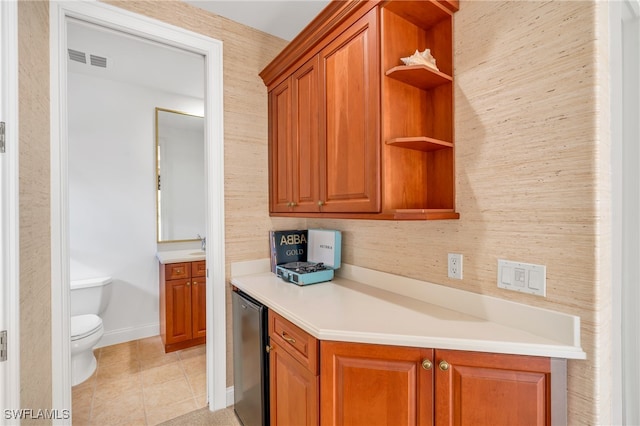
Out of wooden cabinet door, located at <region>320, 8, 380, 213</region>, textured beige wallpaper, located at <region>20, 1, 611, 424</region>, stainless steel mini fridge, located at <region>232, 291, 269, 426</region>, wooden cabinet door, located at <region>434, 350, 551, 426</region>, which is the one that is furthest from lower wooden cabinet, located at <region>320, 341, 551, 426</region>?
wooden cabinet door, located at <region>320, 8, 380, 213</region>

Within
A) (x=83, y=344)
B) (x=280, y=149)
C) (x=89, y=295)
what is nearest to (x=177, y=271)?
(x=89, y=295)

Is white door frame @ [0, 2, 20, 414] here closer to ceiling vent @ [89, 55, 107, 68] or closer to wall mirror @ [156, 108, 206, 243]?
ceiling vent @ [89, 55, 107, 68]

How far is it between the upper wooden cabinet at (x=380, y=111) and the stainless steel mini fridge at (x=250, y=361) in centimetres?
69

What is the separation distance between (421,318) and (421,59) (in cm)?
111

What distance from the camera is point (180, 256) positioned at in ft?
9.75

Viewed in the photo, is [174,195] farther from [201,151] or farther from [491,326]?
[491,326]

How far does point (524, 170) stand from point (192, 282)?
9.09ft

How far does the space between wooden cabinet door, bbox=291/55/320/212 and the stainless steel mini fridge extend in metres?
0.67

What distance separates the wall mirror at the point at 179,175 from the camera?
10.4 feet

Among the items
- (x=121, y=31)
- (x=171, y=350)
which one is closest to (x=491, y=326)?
(x=121, y=31)

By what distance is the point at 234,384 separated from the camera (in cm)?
204

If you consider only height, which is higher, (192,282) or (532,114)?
(532,114)

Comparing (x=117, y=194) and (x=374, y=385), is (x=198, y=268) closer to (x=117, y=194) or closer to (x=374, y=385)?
(x=117, y=194)

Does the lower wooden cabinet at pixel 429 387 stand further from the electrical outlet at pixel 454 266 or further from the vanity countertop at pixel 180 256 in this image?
the vanity countertop at pixel 180 256
